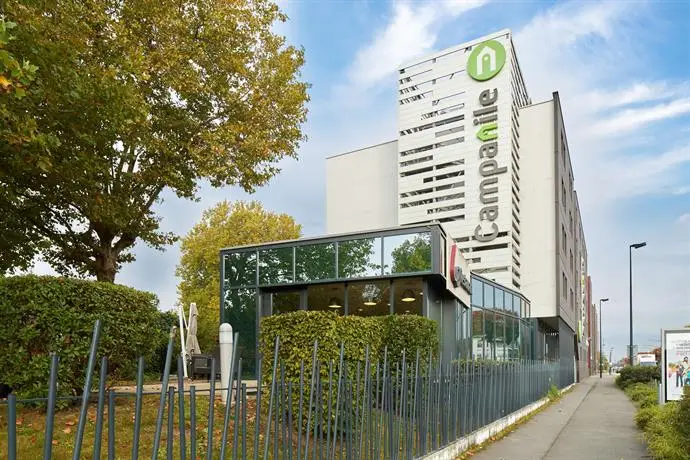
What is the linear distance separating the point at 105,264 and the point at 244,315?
4.78 meters

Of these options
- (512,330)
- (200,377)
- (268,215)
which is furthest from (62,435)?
(268,215)

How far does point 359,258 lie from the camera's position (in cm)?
1912

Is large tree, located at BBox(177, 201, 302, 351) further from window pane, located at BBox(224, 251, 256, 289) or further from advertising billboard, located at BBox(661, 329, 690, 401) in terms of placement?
advertising billboard, located at BBox(661, 329, 690, 401)

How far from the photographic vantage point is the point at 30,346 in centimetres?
819

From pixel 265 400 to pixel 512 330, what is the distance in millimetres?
21492

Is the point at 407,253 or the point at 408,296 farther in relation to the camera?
the point at 408,296

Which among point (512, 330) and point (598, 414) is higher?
point (512, 330)

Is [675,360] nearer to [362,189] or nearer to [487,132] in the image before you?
[487,132]

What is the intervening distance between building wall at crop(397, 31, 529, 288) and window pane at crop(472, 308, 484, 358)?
64.0ft

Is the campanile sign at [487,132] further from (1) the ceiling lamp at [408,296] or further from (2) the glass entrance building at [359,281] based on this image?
(1) the ceiling lamp at [408,296]

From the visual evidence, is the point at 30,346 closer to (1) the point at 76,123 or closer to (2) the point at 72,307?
(2) the point at 72,307

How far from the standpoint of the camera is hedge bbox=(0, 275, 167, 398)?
26.5 ft

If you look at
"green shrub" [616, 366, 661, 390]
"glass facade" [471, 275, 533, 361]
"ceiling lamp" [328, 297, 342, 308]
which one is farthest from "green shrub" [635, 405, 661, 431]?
"green shrub" [616, 366, 661, 390]

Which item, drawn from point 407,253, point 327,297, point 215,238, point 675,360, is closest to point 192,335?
point 327,297
